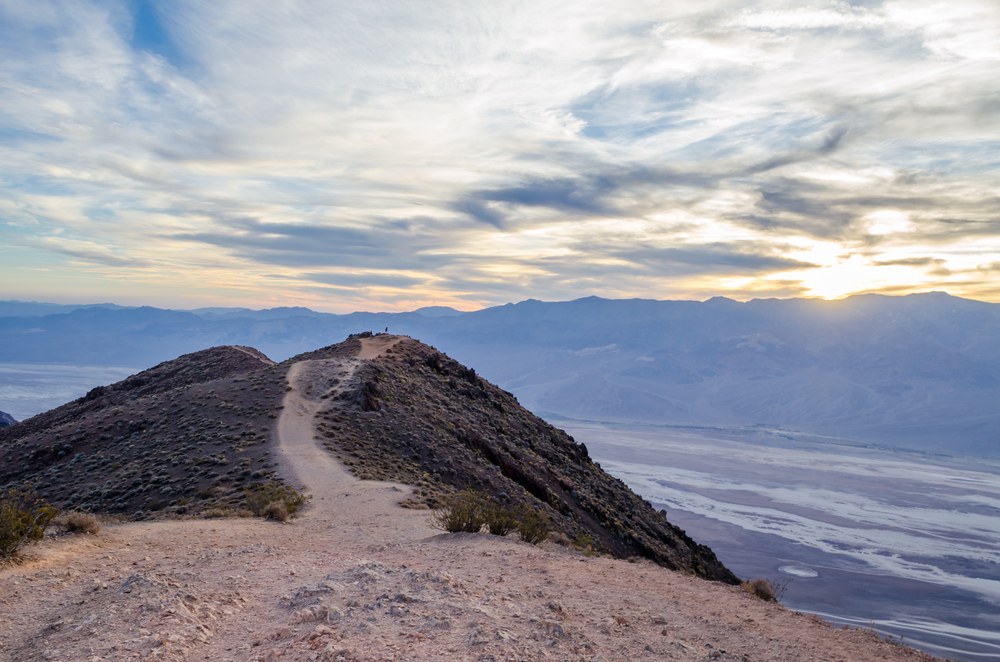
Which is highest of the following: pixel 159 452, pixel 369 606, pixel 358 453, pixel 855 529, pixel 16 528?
pixel 369 606

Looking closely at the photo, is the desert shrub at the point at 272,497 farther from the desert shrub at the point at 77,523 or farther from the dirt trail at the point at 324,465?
the desert shrub at the point at 77,523

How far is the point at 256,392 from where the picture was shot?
3250 cm

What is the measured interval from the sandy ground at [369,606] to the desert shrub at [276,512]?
6.48 ft

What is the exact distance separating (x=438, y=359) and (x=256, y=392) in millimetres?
13687

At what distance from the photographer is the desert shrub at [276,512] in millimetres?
16844

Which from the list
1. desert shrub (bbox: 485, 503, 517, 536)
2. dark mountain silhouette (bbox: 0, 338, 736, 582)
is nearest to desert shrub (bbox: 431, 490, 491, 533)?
desert shrub (bbox: 485, 503, 517, 536)

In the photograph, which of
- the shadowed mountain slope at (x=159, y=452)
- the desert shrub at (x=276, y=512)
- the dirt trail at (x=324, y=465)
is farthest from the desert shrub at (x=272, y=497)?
the shadowed mountain slope at (x=159, y=452)

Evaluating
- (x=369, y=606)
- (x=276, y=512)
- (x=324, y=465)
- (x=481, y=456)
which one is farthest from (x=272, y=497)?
(x=481, y=456)

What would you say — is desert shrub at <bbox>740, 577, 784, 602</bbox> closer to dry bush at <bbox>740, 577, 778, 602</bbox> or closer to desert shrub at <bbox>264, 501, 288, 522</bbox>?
dry bush at <bbox>740, 577, 778, 602</bbox>

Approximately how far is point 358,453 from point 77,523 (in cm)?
1319

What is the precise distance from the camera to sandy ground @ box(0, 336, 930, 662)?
7.85 meters

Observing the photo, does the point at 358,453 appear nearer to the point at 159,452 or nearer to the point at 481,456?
the point at 481,456

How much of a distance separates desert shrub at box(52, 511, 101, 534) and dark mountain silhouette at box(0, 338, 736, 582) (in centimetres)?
513

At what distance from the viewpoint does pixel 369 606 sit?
9.08 metres
